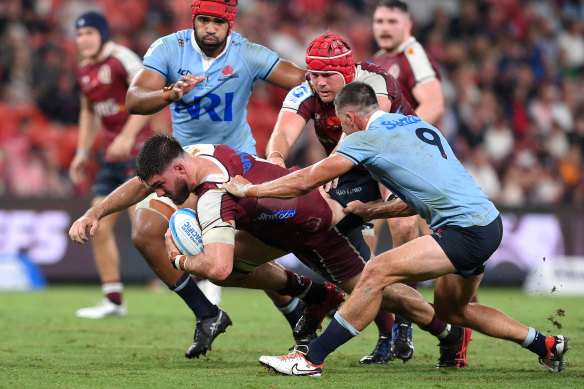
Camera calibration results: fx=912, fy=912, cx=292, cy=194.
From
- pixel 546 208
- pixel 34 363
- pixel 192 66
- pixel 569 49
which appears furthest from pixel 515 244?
pixel 34 363

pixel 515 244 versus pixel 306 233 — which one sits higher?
pixel 306 233

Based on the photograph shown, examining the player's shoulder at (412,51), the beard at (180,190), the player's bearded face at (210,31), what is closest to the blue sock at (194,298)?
the beard at (180,190)

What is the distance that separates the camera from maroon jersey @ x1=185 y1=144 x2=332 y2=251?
20.1 ft

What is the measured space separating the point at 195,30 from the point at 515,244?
7.96 meters

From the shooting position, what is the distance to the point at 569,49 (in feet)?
62.5

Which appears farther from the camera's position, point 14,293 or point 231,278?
point 14,293

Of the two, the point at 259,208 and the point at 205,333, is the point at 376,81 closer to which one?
the point at 259,208

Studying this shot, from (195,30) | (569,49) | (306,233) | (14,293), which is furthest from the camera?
(569,49)

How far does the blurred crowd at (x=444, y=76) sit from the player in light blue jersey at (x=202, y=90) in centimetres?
734

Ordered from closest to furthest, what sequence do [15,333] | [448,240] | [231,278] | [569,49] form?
1. [448,240]
2. [231,278]
3. [15,333]
4. [569,49]

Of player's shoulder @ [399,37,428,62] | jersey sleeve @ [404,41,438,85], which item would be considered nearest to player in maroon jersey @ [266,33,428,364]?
jersey sleeve @ [404,41,438,85]

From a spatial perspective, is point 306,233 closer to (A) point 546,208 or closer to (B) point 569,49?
(A) point 546,208

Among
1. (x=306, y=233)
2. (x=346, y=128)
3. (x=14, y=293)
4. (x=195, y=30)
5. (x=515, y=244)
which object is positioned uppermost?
(x=195, y=30)

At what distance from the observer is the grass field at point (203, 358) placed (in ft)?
19.1
